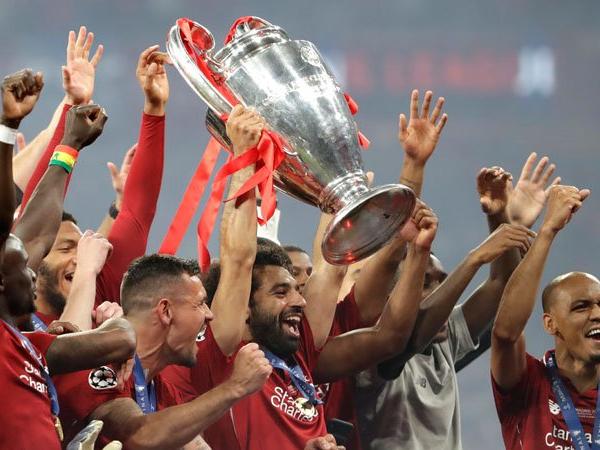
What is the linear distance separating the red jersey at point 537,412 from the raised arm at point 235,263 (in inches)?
45.6

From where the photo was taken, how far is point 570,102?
859 cm

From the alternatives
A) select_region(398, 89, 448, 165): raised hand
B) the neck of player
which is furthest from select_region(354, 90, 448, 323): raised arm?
the neck of player

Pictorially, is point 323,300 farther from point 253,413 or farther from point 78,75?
point 78,75

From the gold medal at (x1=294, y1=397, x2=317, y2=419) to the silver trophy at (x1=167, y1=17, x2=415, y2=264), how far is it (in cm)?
53

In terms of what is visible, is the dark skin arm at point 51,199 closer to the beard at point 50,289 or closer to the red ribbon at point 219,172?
the red ribbon at point 219,172

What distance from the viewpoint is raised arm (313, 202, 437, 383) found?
3703 millimetres

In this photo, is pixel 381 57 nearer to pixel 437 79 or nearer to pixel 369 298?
pixel 437 79

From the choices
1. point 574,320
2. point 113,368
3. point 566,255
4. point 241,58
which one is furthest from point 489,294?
point 566,255

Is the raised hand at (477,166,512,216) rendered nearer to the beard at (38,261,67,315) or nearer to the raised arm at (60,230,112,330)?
the raised arm at (60,230,112,330)

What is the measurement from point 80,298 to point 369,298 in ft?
3.61

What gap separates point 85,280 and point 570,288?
5.59ft

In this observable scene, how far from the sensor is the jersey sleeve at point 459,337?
432 centimetres

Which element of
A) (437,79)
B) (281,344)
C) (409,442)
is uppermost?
(437,79)

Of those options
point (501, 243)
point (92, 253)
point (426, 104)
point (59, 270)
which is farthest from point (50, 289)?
point (501, 243)
